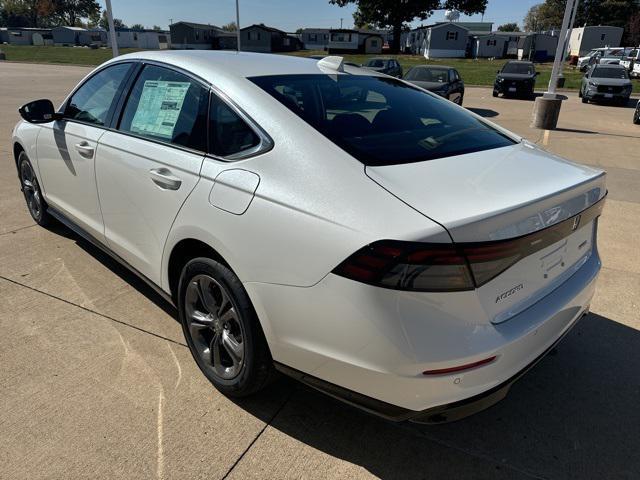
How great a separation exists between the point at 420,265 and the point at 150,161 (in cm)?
167

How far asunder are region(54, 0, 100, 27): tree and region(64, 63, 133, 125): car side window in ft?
470

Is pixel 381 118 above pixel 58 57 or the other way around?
above

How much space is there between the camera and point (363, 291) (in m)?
1.67

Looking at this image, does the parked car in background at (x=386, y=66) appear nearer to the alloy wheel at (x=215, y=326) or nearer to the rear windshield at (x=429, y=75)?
the rear windshield at (x=429, y=75)

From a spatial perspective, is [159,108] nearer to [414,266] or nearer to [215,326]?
[215,326]

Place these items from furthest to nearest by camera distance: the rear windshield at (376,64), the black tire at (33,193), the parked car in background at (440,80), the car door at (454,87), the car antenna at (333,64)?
the rear windshield at (376,64) → the car door at (454,87) → the parked car in background at (440,80) → the black tire at (33,193) → the car antenna at (333,64)

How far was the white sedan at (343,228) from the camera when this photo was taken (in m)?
1.68

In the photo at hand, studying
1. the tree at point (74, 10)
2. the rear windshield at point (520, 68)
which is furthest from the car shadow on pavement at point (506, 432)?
the tree at point (74, 10)

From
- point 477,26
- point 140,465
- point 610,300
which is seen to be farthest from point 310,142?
point 477,26

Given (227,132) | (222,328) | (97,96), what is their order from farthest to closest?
(97,96), (222,328), (227,132)

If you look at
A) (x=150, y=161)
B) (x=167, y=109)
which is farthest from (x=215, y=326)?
(x=167, y=109)

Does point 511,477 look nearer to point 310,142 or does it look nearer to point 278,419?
point 278,419

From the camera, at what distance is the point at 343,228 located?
1.72 metres

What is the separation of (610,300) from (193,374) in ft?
9.77
